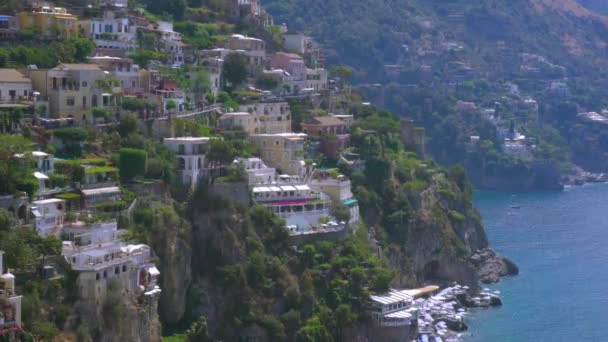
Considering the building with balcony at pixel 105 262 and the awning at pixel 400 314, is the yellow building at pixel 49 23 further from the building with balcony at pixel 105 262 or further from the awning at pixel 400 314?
the awning at pixel 400 314

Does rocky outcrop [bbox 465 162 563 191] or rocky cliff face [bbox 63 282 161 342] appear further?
rocky outcrop [bbox 465 162 563 191]

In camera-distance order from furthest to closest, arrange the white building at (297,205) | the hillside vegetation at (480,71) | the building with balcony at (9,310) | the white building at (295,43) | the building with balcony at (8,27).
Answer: the hillside vegetation at (480,71) < the white building at (295,43) < the building with balcony at (8,27) < the white building at (297,205) < the building with balcony at (9,310)

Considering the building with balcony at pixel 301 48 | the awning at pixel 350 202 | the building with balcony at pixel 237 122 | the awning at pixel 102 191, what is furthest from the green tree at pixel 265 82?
the awning at pixel 102 191

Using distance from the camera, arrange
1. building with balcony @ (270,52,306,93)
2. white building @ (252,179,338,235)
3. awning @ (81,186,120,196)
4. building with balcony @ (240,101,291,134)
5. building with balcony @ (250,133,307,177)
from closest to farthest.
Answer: awning @ (81,186,120,196)
white building @ (252,179,338,235)
building with balcony @ (250,133,307,177)
building with balcony @ (240,101,291,134)
building with balcony @ (270,52,306,93)

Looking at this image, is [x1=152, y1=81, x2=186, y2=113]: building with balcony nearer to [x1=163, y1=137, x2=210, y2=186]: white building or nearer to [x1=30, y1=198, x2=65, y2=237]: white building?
[x1=163, y1=137, x2=210, y2=186]: white building

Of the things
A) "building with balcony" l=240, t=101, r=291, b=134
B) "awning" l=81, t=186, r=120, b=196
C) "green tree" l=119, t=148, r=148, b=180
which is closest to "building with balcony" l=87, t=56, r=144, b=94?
"building with balcony" l=240, t=101, r=291, b=134

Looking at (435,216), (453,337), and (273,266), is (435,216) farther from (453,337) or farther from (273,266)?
(273,266)

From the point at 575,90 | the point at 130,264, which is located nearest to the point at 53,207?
the point at 130,264

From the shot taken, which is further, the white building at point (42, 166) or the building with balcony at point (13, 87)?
the building with balcony at point (13, 87)
